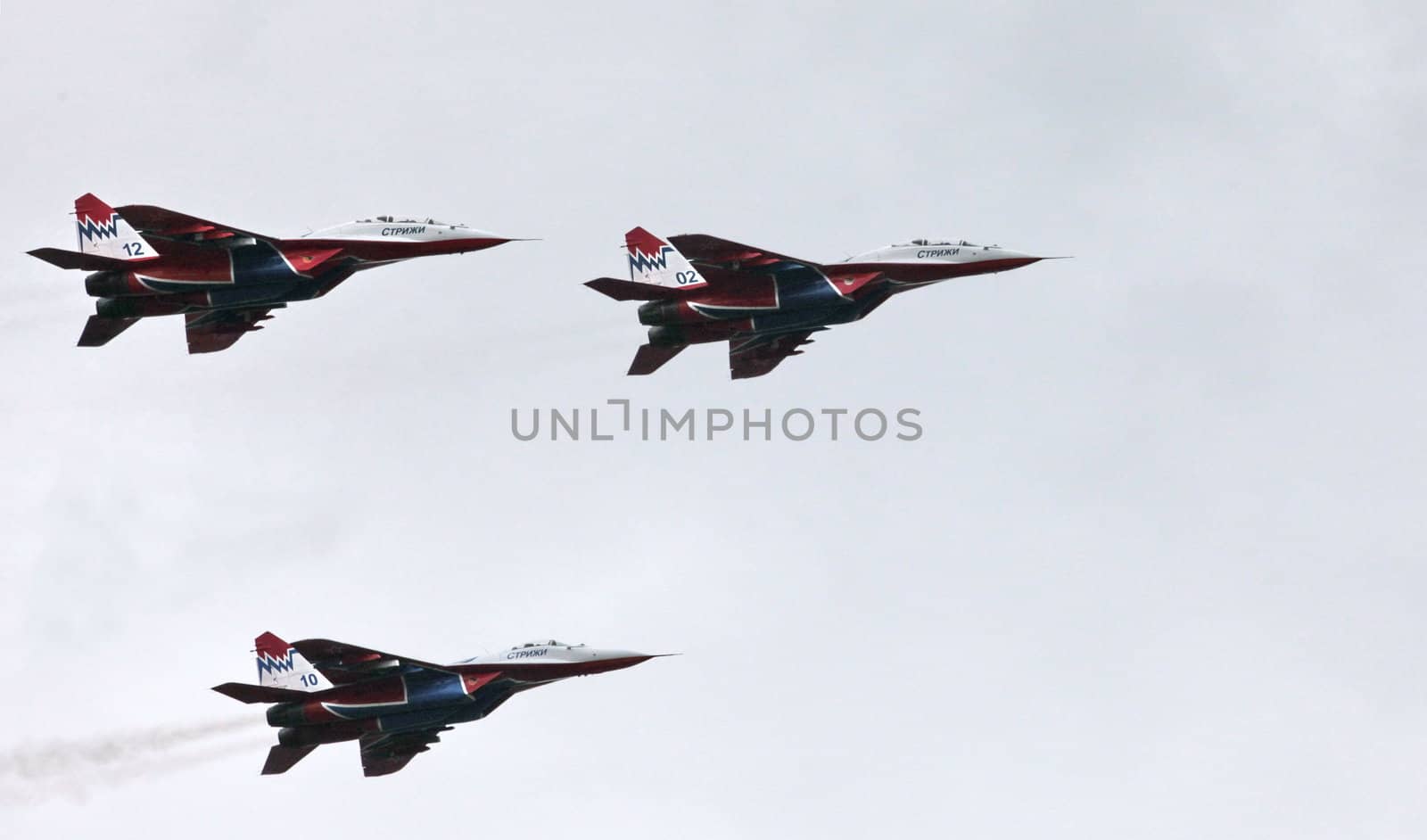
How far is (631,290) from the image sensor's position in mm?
99438

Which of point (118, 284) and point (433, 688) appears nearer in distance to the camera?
point (433, 688)

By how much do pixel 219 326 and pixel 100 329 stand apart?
402 cm

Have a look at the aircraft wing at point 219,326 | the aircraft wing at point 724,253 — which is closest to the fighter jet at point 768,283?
the aircraft wing at point 724,253

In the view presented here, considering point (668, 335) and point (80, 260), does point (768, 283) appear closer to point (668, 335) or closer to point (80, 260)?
point (668, 335)

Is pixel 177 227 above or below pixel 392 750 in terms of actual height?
above

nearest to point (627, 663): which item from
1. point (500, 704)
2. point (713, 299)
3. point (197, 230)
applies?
point (500, 704)

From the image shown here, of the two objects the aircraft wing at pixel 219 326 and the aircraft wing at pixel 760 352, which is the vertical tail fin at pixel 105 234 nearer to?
the aircraft wing at pixel 219 326

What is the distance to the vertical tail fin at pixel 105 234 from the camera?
3880 inches

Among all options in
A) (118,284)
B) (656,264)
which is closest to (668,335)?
(656,264)

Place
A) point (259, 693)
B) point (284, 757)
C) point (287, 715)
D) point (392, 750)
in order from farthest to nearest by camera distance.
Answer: point (392, 750) → point (284, 757) → point (287, 715) → point (259, 693)

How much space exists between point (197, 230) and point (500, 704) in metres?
18.2

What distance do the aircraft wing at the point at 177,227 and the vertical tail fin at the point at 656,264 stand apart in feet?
40.8

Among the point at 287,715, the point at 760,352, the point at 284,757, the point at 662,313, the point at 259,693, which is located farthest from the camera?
the point at 760,352

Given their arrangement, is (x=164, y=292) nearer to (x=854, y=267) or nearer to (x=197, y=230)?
(x=197, y=230)
